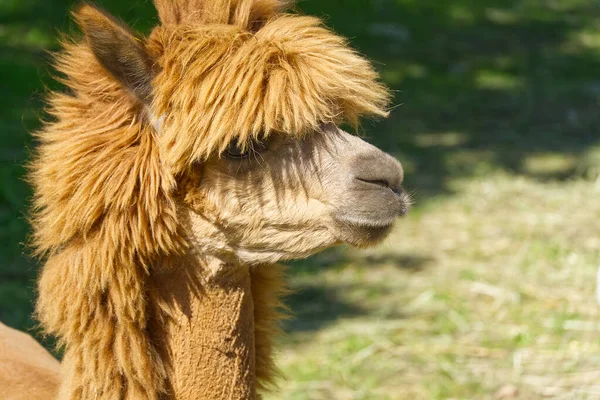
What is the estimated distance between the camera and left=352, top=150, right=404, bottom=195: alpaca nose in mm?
2674

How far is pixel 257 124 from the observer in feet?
8.30

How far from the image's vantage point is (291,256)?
9.02 feet

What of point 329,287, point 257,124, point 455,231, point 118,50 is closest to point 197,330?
point 257,124

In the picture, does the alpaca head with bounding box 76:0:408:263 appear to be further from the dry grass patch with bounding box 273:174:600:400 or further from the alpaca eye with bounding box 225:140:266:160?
the dry grass patch with bounding box 273:174:600:400

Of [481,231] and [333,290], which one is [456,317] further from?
[481,231]

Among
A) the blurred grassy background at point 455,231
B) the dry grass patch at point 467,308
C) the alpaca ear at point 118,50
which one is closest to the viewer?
the alpaca ear at point 118,50

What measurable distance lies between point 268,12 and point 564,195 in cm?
456

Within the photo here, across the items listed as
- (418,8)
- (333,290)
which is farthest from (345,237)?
(418,8)

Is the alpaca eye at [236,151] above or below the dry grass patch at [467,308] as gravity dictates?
above

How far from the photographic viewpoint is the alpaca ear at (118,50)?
8.18 ft

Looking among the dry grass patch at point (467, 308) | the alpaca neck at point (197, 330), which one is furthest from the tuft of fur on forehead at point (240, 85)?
the dry grass patch at point (467, 308)

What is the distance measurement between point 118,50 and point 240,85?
37 centimetres

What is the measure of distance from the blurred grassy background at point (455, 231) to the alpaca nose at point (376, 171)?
1173mm

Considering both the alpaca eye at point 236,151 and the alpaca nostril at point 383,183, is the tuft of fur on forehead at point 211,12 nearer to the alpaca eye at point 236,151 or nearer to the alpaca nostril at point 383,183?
the alpaca eye at point 236,151
